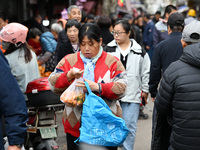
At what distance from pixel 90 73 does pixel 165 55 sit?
2075mm

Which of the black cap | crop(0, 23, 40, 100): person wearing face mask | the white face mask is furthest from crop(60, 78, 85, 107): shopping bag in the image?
the black cap

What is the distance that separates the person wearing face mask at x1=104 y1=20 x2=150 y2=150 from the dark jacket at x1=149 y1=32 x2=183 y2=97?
121mm

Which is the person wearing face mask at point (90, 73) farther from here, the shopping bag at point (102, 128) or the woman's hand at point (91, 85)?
the shopping bag at point (102, 128)

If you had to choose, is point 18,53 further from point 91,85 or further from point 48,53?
point 48,53

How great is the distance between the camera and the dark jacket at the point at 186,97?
3.49 m

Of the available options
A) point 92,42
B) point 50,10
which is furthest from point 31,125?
point 50,10

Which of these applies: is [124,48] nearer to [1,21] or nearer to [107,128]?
[107,128]

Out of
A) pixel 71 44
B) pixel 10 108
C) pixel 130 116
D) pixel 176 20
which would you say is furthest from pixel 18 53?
pixel 10 108

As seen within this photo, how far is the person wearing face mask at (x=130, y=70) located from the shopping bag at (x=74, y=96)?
1890 millimetres

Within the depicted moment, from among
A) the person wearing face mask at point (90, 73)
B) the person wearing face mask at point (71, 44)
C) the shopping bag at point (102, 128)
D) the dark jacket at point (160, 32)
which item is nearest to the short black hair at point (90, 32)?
the person wearing face mask at point (90, 73)

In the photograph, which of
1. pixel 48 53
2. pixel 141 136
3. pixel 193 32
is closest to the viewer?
pixel 193 32

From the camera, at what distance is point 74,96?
379 cm

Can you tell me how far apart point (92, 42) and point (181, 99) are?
3.56 feet

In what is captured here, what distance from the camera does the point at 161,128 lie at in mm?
4164
